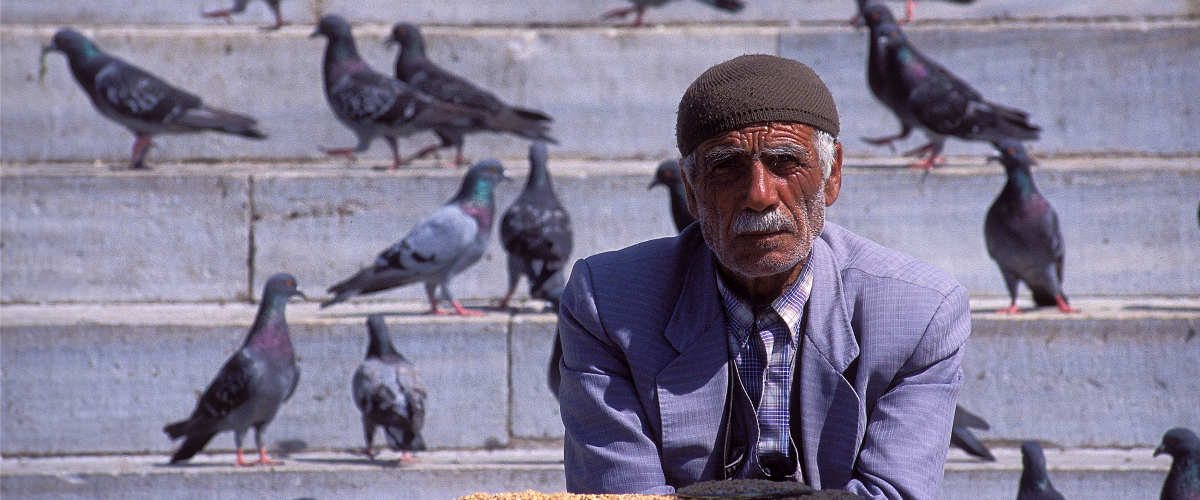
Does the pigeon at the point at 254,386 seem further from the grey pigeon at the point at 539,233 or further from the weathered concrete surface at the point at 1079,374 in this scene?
the weathered concrete surface at the point at 1079,374

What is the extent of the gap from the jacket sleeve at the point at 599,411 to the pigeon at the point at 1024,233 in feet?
10.9

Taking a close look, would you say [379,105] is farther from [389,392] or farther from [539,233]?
[389,392]

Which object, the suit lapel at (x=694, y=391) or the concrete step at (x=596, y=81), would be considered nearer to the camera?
the suit lapel at (x=694, y=391)

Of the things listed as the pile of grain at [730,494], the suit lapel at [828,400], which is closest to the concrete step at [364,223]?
the suit lapel at [828,400]

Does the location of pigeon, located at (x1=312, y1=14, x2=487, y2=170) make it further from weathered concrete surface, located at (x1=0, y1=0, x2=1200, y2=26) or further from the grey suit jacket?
the grey suit jacket

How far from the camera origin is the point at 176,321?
4.75 metres

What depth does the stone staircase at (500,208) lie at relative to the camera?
15.1 feet

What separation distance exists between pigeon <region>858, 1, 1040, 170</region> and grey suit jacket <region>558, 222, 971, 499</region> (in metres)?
3.66

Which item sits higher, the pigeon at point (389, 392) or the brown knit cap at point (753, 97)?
the brown knit cap at point (753, 97)

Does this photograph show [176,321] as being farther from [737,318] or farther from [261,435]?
[737,318]

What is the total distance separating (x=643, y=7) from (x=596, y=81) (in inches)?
21.7

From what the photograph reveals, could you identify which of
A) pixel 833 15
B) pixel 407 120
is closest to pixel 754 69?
pixel 407 120

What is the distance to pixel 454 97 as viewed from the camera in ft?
18.4

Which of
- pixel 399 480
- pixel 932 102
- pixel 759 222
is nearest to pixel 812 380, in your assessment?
pixel 759 222
